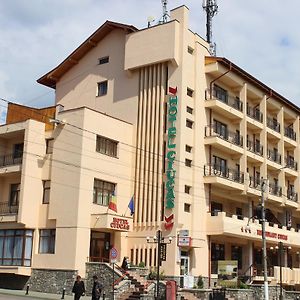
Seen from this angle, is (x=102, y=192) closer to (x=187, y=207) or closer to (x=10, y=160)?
(x=187, y=207)

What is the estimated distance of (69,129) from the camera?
139 feet

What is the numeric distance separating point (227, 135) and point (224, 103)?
3525 millimetres

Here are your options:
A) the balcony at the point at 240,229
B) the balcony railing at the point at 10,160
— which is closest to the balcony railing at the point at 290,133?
the balcony at the point at 240,229

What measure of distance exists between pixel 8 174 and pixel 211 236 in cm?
1684

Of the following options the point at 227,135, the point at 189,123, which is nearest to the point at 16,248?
the point at 189,123

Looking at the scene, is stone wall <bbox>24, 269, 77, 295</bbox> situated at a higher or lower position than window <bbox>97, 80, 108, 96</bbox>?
lower

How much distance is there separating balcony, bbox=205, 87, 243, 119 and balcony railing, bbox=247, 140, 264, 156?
4.02m

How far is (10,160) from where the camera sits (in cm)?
4516

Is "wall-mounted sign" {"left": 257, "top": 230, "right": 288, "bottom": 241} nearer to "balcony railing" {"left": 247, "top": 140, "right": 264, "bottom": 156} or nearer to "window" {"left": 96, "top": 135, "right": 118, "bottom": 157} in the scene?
"balcony railing" {"left": 247, "top": 140, "right": 264, "bottom": 156}

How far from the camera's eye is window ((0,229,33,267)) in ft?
138

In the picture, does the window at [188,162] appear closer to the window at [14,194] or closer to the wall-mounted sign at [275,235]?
the wall-mounted sign at [275,235]

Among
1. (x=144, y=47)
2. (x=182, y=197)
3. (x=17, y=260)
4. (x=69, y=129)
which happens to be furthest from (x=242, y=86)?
(x=17, y=260)

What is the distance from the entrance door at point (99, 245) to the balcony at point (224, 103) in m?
13.8

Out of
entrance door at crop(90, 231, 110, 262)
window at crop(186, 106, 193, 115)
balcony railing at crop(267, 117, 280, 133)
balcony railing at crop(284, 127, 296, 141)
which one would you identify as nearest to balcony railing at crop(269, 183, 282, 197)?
balcony railing at crop(267, 117, 280, 133)
